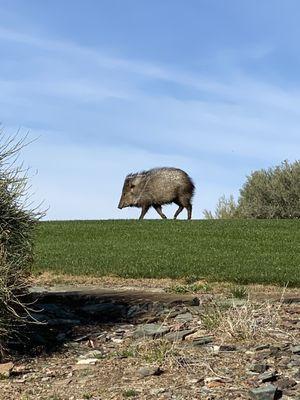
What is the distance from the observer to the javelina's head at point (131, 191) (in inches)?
1231

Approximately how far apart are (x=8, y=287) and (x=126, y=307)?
2565 mm

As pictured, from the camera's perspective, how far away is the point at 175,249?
18328mm

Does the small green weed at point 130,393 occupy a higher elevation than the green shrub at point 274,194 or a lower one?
lower

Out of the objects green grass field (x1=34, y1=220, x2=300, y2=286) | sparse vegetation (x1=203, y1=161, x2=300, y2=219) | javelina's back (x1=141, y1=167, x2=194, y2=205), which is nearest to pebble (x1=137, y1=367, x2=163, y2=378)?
green grass field (x1=34, y1=220, x2=300, y2=286)

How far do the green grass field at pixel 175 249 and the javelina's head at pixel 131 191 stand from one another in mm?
6054

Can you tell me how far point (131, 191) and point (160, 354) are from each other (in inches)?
962

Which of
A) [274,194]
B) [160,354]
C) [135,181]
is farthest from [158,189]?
[160,354]

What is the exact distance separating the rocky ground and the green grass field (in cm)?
268

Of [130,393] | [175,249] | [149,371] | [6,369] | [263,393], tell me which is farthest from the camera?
[175,249]

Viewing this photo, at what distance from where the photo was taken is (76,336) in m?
8.53

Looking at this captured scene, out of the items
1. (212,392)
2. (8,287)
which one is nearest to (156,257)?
(8,287)

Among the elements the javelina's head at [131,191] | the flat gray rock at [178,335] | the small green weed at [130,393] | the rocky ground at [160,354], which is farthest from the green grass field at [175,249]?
the javelina's head at [131,191]

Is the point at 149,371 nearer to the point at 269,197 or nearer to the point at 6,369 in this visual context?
the point at 6,369

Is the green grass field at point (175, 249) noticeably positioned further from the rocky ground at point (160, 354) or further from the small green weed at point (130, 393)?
the small green weed at point (130, 393)
